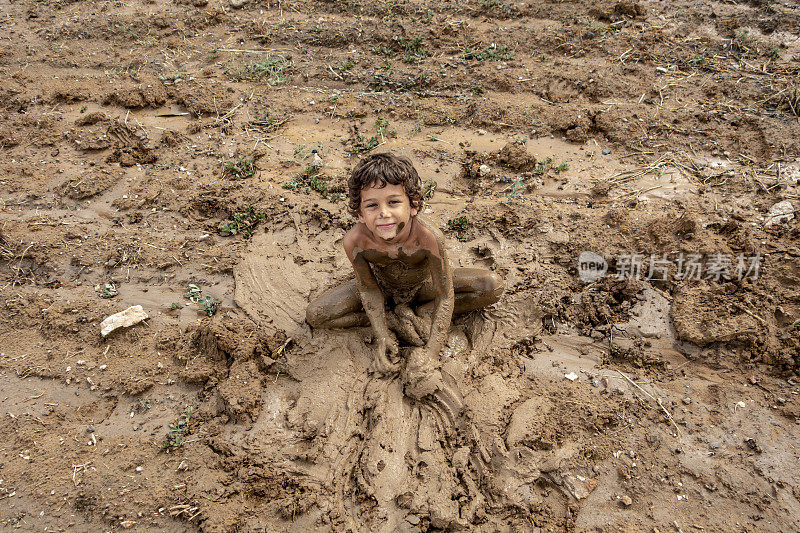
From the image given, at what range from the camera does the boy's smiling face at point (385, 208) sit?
3156 mm

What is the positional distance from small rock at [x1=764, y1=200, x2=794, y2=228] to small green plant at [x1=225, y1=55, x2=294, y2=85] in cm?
577

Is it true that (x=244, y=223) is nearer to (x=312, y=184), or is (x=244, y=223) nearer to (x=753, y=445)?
(x=312, y=184)

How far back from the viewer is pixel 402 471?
337cm

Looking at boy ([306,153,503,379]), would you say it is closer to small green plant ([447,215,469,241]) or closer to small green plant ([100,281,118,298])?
small green plant ([447,215,469,241])

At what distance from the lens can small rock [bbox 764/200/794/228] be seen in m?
4.71

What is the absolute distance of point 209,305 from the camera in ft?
14.6

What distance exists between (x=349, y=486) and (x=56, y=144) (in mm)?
5338

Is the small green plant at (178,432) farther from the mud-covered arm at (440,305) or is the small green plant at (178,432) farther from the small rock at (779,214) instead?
the small rock at (779,214)

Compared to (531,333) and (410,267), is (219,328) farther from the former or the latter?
(531,333)

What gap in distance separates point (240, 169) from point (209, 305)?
6.04ft

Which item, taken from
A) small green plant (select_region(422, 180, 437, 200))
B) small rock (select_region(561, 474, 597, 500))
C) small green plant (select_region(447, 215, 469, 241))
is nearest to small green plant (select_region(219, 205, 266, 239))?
small green plant (select_region(422, 180, 437, 200))

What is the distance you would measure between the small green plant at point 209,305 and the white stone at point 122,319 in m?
0.47

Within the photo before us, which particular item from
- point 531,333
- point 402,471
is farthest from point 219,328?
point 531,333

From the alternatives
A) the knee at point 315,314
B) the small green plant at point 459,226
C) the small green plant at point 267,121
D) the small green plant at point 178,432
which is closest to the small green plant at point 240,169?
the small green plant at point 267,121
